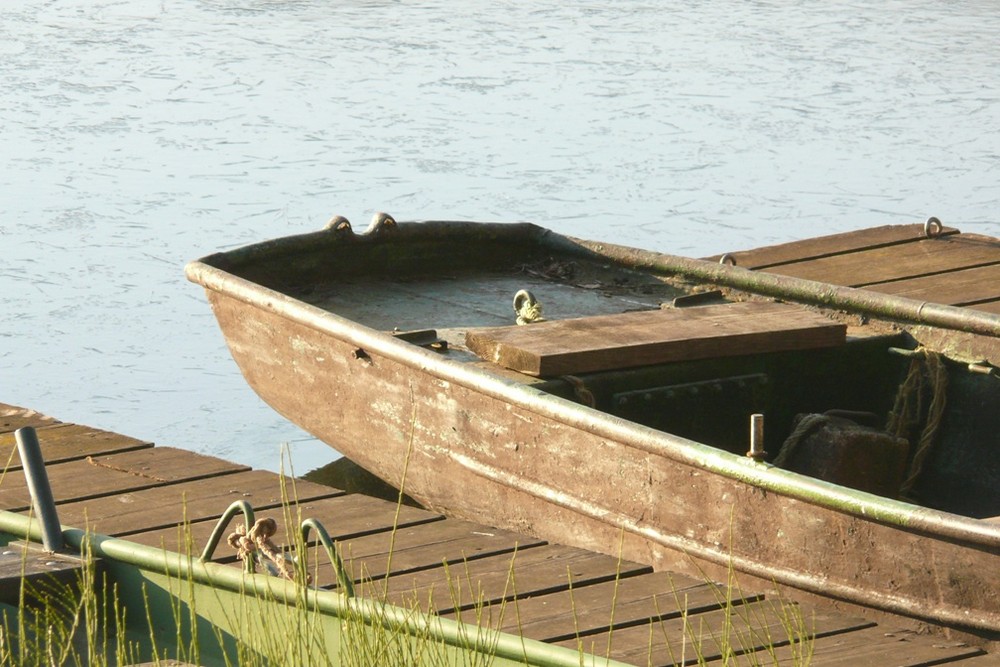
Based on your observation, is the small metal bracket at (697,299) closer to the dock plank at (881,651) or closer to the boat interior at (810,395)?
the boat interior at (810,395)

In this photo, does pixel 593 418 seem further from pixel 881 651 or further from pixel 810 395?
pixel 810 395

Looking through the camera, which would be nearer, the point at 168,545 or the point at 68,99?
the point at 168,545

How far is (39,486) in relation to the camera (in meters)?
3.17

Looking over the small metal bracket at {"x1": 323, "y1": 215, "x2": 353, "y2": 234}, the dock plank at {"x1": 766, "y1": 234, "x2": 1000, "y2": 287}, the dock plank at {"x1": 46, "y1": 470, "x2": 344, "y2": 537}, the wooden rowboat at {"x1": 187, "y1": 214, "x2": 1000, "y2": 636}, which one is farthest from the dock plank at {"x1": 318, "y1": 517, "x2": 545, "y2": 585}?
the dock plank at {"x1": 766, "y1": 234, "x2": 1000, "y2": 287}

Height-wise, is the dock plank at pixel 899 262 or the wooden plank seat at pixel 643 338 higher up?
the wooden plank seat at pixel 643 338

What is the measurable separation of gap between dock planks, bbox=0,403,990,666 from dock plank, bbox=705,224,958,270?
2.47 metres

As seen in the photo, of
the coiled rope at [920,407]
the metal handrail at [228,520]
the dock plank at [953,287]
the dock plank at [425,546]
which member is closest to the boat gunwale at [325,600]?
the metal handrail at [228,520]

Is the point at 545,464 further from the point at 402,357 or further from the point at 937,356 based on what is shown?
the point at 937,356

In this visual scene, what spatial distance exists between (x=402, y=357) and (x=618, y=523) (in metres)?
0.71

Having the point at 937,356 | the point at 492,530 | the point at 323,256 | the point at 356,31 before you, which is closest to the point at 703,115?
the point at 356,31

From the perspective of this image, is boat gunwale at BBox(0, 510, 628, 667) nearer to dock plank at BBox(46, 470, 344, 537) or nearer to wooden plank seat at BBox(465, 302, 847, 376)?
dock plank at BBox(46, 470, 344, 537)

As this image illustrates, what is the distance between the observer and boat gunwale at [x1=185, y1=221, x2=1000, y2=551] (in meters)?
3.08

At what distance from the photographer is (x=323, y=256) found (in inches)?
208

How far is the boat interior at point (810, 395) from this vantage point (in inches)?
158
